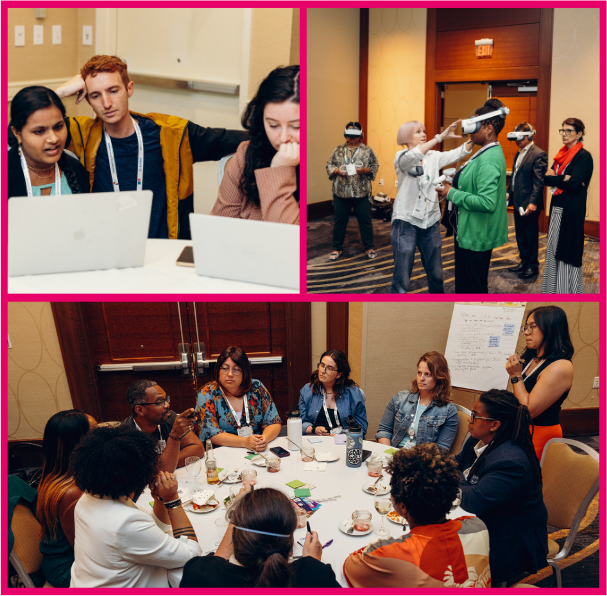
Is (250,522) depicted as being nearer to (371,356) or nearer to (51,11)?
(371,356)

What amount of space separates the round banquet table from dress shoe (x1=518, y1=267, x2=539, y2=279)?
311 centimetres

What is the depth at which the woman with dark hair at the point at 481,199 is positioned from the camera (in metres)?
2.82

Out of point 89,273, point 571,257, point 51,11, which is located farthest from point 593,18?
point 89,273

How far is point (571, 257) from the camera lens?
371 centimetres

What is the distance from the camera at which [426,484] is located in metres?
1.51

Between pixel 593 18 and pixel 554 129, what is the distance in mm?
1349

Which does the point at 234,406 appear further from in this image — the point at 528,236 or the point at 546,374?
the point at 528,236

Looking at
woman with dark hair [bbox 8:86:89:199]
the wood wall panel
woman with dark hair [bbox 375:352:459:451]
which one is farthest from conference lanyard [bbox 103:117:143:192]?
the wood wall panel

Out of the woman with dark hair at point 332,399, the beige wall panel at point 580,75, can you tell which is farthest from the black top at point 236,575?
the beige wall panel at point 580,75

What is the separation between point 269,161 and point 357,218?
3.28 metres

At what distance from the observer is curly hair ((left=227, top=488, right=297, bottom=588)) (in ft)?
4.31

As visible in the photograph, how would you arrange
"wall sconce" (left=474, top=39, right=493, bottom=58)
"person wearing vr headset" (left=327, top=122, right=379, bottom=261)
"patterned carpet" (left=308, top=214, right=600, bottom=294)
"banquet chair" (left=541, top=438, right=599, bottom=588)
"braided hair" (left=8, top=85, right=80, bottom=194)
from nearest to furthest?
"banquet chair" (left=541, top=438, right=599, bottom=588) < "braided hair" (left=8, top=85, right=80, bottom=194) < "patterned carpet" (left=308, top=214, right=600, bottom=294) < "person wearing vr headset" (left=327, top=122, right=379, bottom=261) < "wall sconce" (left=474, top=39, right=493, bottom=58)

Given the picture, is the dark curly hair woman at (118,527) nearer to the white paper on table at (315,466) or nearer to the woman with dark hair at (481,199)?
the white paper on table at (315,466)

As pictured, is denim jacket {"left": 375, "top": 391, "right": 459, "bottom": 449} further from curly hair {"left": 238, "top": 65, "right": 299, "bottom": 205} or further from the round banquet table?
curly hair {"left": 238, "top": 65, "right": 299, "bottom": 205}
